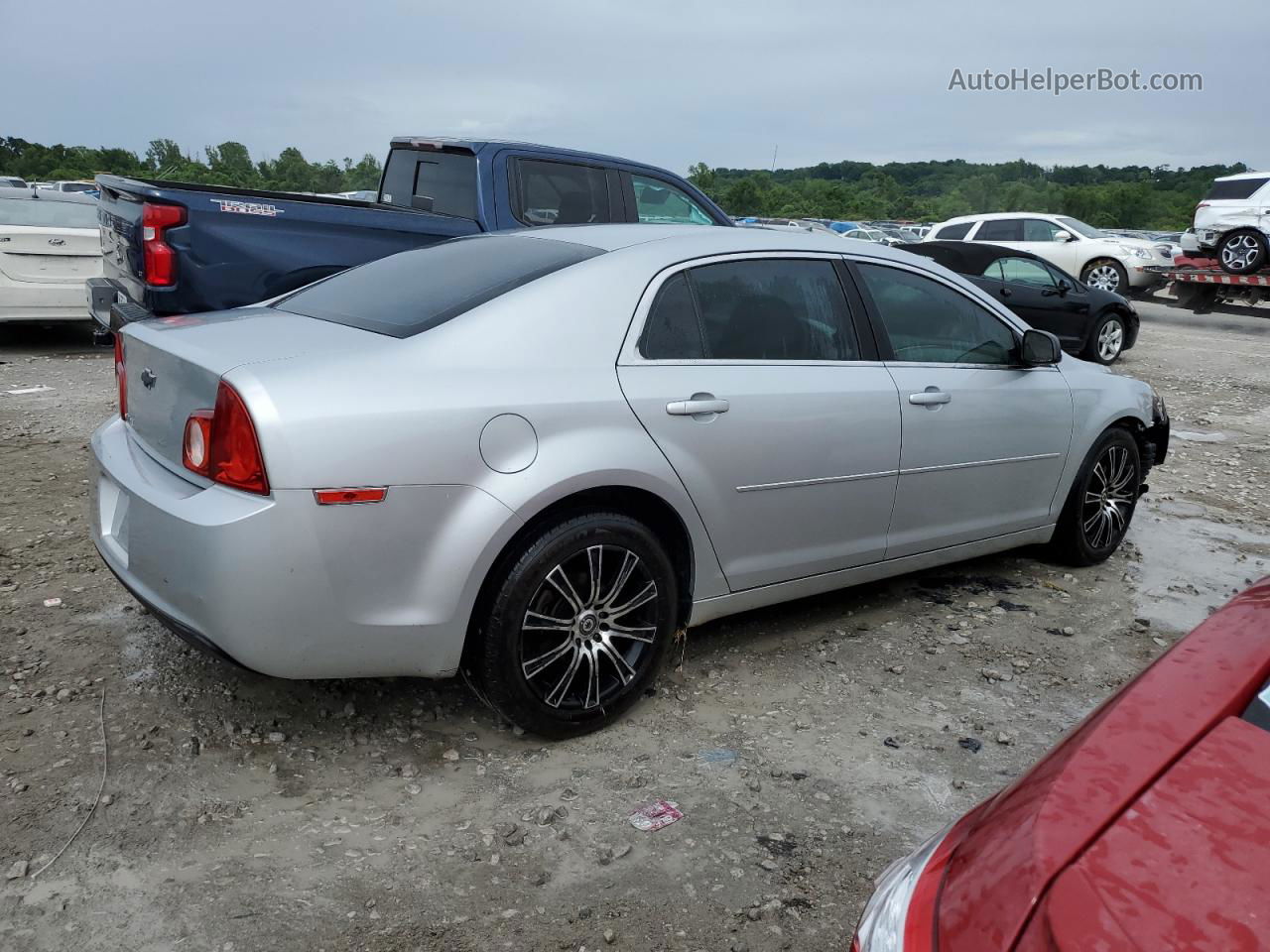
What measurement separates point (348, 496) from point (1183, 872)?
2056mm

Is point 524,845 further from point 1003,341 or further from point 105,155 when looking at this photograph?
point 105,155

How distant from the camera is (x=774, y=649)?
160 inches

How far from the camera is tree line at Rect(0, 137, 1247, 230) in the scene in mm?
53906

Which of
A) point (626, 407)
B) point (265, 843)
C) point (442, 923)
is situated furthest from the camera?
point (626, 407)

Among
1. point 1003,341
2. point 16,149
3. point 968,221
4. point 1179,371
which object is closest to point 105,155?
point 16,149

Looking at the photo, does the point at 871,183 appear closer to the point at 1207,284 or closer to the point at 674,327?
the point at 1207,284

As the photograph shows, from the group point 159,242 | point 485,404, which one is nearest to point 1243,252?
point 159,242

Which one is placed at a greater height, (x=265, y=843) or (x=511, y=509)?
(x=511, y=509)

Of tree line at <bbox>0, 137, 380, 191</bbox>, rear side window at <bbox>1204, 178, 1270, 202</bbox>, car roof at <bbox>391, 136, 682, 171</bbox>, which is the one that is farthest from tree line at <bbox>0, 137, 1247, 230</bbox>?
car roof at <bbox>391, 136, 682, 171</bbox>

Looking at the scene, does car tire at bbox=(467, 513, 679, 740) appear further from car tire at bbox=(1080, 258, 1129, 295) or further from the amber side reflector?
car tire at bbox=(1080, 258, 1129, 295)

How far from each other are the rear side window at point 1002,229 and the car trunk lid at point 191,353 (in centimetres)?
1550

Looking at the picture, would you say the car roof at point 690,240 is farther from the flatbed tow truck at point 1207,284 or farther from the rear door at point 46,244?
the flatbed tow truck at point 1207,284

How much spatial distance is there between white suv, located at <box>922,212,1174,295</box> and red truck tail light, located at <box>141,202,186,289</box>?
535 inches

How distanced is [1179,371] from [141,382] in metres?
11.6
